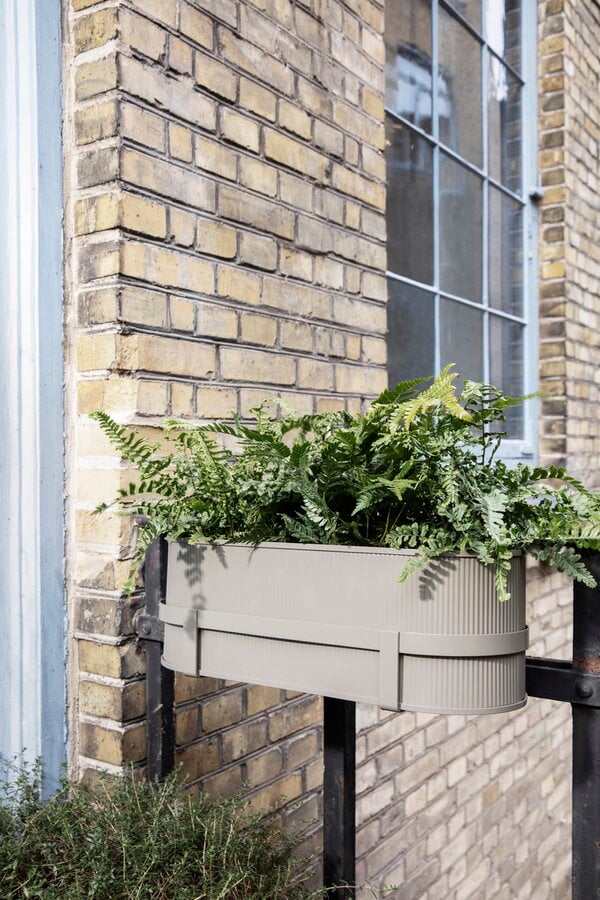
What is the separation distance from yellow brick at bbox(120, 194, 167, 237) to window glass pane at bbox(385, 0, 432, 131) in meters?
1.21

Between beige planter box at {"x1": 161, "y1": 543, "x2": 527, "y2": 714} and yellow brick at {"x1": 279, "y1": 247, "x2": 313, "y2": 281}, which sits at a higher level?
yellow brick at {"x1": 279, "y1": 247, "x2": 313, "y2": 281}

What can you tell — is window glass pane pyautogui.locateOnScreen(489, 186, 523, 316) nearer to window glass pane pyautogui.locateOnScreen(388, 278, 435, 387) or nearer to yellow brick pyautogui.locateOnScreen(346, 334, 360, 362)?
window glass pane pyautogui.locateOnScreen(388, 278, 435, 387)

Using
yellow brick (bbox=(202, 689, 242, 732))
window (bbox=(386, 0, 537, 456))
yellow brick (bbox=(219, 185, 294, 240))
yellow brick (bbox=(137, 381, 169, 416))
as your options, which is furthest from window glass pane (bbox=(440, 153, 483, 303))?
yellow brick (bbox=(202, 689, 242, 732))

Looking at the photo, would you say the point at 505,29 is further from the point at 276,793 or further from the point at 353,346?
the point at 276,793

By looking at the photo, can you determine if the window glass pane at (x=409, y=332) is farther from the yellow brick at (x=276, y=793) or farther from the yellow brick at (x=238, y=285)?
the yellow brick at (x=276, y=793)

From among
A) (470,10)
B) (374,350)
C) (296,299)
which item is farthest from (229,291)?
(470,10)

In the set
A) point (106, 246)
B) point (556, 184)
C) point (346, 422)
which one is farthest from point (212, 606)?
point (556, 184)

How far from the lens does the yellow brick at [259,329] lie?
5.50 ft

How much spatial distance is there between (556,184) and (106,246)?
2.46 meters

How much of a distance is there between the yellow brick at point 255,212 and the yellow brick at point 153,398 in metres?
0.40

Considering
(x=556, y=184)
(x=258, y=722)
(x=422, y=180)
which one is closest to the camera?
(x=258, y=722)

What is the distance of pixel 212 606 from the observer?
112 cm

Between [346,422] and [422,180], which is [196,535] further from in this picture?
[422,180]

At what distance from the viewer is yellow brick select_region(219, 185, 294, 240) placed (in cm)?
163
